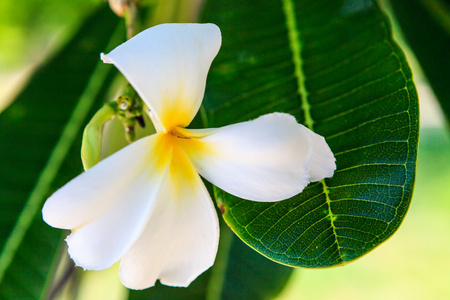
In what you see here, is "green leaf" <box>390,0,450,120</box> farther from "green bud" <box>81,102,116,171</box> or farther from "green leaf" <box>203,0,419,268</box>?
"green bud" <box>81,102,116,171</box>

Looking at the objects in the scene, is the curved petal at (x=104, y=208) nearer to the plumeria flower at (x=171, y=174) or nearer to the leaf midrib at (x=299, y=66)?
the plumeria flower at (x=171, y=174)

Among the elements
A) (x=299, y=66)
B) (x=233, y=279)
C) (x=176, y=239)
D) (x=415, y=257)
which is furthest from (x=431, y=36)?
(x=415, y=257)

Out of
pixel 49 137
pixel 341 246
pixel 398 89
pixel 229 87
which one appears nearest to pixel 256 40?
pixel 229 87

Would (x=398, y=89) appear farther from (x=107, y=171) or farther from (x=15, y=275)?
(x=15, y=275)

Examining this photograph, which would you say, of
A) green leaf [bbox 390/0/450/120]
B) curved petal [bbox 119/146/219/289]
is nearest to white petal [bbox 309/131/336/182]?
curved petal [bbox 119/146/219/289]

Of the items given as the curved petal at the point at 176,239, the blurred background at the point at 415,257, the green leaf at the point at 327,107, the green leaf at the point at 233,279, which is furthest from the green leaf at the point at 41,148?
the blurred background at the point at 415,257

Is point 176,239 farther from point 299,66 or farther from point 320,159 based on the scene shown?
point 299,66
